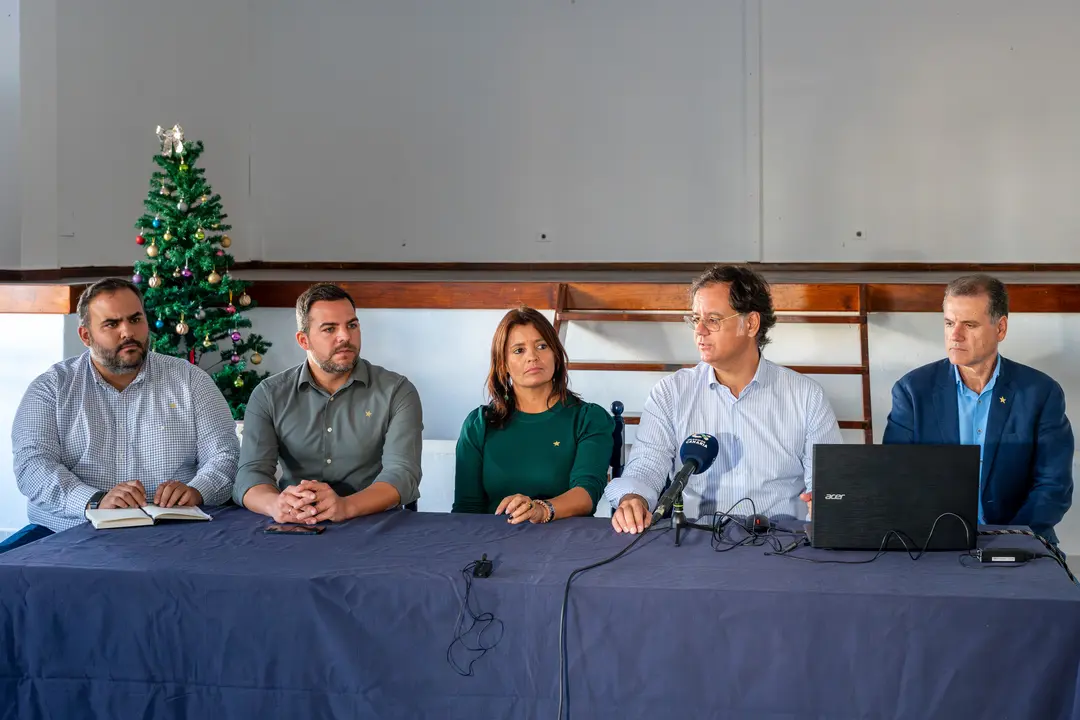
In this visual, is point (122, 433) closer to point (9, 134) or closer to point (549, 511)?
point (549, 511)

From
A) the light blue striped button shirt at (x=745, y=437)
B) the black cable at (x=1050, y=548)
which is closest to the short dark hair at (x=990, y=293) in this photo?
the light blue striped button shirt at (x=745, y=437)

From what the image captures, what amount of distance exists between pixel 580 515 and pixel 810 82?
5156 millimetres

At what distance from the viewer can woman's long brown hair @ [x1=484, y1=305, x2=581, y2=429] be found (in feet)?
9.30

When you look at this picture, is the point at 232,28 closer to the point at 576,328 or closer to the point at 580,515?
the point at 576,328

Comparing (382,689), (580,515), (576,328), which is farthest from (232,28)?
(382,689)

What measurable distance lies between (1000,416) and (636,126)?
182 inches

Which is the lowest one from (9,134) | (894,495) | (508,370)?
(894,495)

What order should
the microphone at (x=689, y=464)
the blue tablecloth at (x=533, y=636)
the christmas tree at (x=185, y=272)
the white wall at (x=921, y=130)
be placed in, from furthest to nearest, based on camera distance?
the white wall at (x=921, y=130) < the christmas tree at (x=185, y=272) < the microphone at (x=689, y=464) < the blue tablecloth at (x=533, y=636)

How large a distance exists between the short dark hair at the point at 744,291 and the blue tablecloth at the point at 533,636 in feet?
2.45

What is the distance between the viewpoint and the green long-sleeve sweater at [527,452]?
2830 mm

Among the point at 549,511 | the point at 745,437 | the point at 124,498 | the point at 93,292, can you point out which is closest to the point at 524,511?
the point at 549,511

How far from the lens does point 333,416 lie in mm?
2855

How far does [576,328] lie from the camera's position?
5.36 meters

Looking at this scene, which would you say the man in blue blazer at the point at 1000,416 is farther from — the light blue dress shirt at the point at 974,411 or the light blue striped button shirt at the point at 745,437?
the light blue striped button shirt at the point at 745,437
